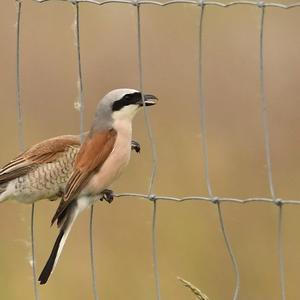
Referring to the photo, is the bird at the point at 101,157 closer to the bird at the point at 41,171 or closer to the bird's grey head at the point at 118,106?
the bird's grey head at the point at 118,106

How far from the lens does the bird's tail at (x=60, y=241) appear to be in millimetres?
5224

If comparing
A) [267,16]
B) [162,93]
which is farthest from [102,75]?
[267,16]

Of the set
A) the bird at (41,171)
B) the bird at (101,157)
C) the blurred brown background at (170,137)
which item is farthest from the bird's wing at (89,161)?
the blurred brown background at (170,137)

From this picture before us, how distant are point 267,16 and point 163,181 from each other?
214 cm

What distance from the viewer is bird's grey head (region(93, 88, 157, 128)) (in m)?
5.23

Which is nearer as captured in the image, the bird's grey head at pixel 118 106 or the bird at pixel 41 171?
the bird's grey head at pixel 118 106

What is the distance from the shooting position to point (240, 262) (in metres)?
7.38

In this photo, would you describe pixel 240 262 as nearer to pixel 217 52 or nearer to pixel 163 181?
pixel 163 181

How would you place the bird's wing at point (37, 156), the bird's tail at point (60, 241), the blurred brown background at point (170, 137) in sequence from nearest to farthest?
1. the bird's tail at point (60, 241)
2. the bird's wing at point (37, 156)
3. the blurred brown background at point (170, 137)

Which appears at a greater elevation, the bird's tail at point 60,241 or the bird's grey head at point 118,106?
the bird's grey head at point 118,106

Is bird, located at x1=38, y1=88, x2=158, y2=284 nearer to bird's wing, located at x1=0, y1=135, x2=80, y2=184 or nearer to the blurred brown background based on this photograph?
bird's wing, located at x1=0, y1=135, x2=80, y2=184

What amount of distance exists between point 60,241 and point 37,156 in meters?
0.71

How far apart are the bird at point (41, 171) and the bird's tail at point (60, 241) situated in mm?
546

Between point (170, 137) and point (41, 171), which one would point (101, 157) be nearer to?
point (41, 171)
